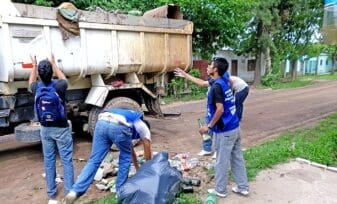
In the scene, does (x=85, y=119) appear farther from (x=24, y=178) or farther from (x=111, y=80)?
(x=24, y=178)

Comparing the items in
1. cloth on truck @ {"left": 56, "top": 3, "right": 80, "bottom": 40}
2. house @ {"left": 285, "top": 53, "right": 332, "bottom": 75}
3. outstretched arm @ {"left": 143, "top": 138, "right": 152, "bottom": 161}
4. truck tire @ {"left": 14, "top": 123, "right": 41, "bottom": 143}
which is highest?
cloth on truck @ {"left": 56, "top": 3, "right": 80, "bottom": 40}

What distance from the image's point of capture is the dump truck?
5.28 metres

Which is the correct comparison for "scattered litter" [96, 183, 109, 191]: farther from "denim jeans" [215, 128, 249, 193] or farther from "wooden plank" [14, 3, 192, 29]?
"wooden plank" [14, 3, 192, 29]

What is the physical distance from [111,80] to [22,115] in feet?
5.55

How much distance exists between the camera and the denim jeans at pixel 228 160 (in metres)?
4.18

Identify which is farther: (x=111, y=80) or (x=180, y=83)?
(x=180, y=83)

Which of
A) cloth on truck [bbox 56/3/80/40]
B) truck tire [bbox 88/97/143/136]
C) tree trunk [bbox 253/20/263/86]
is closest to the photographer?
cloth on truck [bbox 56/3/80/40]

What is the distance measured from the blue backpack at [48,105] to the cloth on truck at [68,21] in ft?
6.28

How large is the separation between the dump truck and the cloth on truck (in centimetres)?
5

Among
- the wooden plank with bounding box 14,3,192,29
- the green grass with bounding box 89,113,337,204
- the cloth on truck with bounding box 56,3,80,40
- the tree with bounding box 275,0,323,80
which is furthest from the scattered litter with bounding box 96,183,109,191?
the tree with bounding box 275,0,323,80

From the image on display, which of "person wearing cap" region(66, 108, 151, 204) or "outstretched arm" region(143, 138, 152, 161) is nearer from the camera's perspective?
"person wearing cap" region(66, 108, 151, 204)

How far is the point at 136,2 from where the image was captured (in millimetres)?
13219

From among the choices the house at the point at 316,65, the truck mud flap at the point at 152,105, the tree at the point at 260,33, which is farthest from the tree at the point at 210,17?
the house at the point at 316,65

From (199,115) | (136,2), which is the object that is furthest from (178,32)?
(136,2)
